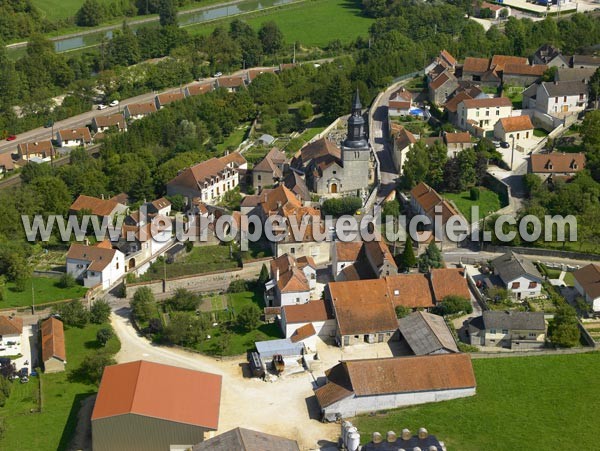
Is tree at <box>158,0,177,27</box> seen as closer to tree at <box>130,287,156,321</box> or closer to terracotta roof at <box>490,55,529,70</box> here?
terracotta roof at <box>490,55,529,70</box>

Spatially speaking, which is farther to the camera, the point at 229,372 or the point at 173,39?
the point at 173,39

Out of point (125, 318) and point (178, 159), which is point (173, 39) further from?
point (125, 318)

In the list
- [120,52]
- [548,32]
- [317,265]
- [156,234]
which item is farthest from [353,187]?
[120,52]

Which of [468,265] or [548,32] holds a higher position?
[548,32]

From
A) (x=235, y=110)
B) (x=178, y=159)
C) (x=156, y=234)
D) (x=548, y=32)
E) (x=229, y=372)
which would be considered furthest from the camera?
(x=548, y=32)

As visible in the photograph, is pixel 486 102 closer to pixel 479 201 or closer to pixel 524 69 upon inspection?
pixel 524 69

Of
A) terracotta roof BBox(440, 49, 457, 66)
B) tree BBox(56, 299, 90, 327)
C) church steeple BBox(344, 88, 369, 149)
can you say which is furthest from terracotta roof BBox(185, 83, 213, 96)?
tree BBox(56, 299, 90, 327)

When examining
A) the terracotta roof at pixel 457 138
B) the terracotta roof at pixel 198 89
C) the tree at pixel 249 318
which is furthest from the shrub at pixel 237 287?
the terracotta roof at pixel 198 89
